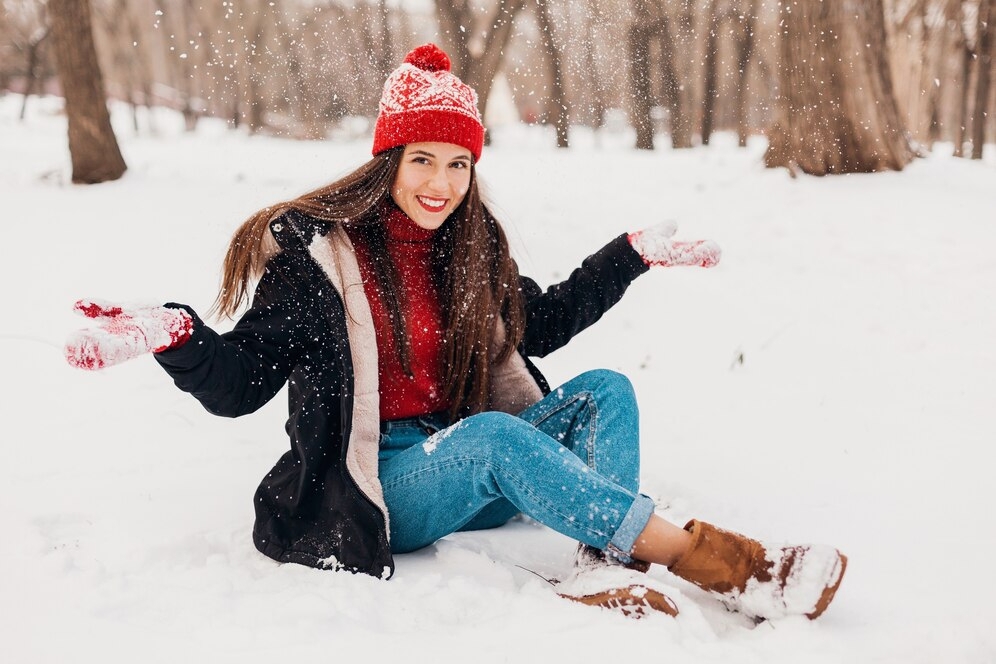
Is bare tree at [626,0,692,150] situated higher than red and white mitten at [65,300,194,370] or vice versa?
bare tree at [626,0,692,150]

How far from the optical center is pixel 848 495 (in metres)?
3.06

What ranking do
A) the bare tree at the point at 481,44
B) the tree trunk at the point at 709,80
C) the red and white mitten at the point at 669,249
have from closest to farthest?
the red and white mitten at the point at 669,249 < the bare tree at the point at 481,44 < the tree trunk at the point at 709,80

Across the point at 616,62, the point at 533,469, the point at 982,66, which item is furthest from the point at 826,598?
the point at 616,62

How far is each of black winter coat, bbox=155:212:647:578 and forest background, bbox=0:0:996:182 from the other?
189 inches

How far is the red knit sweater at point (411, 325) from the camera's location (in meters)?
2.54

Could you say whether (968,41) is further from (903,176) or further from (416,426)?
(416,426)

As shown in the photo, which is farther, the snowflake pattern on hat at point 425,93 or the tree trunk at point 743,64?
the tree trunk at point 743,64

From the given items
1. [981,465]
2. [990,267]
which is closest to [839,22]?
[990,267]

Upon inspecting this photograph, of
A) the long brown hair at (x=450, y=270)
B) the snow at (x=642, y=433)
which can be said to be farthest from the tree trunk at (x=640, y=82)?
the long brown hair at (x=450, y=270)

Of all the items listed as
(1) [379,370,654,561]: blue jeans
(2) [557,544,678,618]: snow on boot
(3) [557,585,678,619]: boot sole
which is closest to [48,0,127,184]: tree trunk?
(1) [379,370,654,561]: blue jeans

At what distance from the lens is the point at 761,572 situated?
2127 mm

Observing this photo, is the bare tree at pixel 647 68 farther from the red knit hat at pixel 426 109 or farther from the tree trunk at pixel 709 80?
the red knit hat at pixel 426 109

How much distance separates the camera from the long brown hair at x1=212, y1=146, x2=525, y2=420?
248 cm

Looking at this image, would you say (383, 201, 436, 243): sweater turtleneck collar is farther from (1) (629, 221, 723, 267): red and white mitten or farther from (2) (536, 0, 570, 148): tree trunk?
(2) (536, 0, 570, 148): tree trunk
